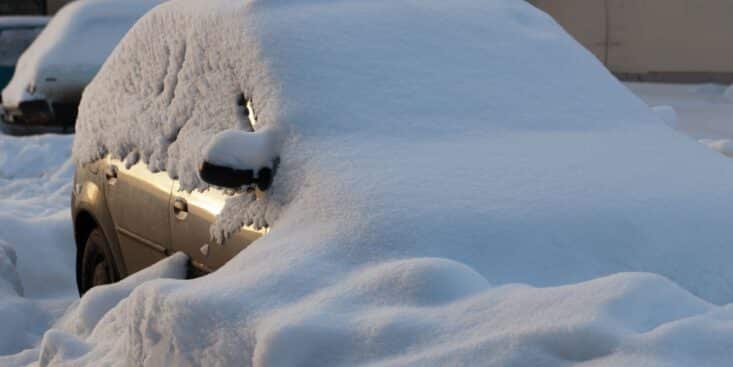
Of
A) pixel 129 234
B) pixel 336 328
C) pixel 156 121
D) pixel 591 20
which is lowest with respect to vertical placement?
pixel 591 20

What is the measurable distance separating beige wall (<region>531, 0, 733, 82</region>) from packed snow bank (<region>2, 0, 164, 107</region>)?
258 inches

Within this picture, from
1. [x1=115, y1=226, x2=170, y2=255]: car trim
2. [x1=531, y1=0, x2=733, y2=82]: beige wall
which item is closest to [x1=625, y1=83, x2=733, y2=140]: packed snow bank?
[x1=531, y1=0, x2=733, y2=82]: beige wall

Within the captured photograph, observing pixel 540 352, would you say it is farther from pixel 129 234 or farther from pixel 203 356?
pixel 129 234

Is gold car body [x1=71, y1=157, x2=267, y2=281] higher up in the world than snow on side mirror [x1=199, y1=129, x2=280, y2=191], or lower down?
lower down

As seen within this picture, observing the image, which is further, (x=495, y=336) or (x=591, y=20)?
(x=591, y=20)

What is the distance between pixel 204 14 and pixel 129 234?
979 millimetres

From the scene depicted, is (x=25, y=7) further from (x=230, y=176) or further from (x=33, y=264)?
(x=230, y=176)

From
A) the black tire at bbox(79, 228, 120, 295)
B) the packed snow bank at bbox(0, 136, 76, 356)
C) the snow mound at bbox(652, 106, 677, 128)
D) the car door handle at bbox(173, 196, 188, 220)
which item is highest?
the car door handle at bbox(173, 196, 188, 220)

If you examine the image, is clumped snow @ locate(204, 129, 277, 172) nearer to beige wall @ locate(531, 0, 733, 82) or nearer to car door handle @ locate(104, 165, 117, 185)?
car door handle @ locate(104, 165, 117, 185)

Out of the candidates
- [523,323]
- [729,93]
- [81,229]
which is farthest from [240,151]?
[729,93]

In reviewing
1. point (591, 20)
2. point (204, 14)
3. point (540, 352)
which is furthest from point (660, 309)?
point (591, 20)

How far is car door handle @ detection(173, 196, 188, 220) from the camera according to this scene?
4.90m

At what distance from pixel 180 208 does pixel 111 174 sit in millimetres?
980

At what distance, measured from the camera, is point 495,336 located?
2.88 metres
